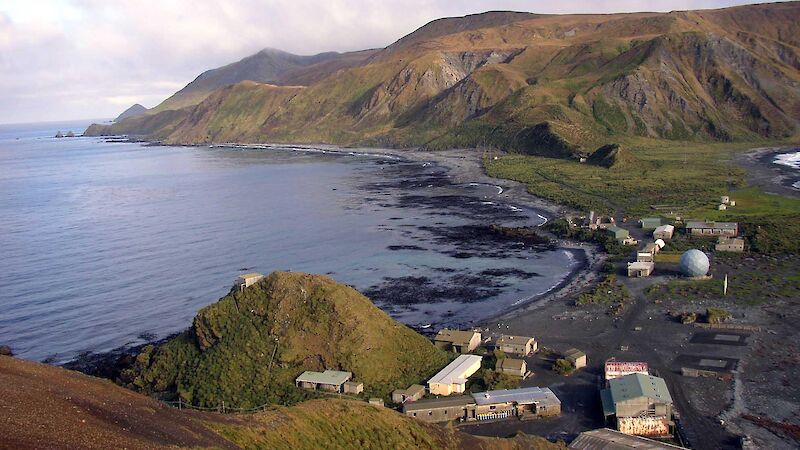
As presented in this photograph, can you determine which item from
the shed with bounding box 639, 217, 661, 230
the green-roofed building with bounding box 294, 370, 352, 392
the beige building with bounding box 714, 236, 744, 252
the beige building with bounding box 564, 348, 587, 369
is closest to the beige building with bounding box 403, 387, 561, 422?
the green-roofed building with bounding box 294, 370, 352, 392

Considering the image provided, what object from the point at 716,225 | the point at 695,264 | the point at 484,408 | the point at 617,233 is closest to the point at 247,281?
the point at 484,408

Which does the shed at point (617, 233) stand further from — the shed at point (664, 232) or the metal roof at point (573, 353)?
the metal roof at point (573, 353)

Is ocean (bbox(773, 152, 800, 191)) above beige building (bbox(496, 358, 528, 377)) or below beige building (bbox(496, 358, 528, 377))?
above

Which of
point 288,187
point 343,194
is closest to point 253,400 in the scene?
point 343,194

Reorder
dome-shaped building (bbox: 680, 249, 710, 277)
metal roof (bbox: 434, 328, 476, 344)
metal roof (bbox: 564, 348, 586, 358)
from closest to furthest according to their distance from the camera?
metal roof (bbox: 564, 348, 586, 358) → metal roof (bbox: 434, 328, 476, 344) → dome-shaped building (bbox: 680, 249, 710, 277)

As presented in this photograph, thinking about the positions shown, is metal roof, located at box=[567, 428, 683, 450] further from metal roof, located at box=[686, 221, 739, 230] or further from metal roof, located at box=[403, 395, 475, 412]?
metal roof, located at box=[686, 221, 739, 230]

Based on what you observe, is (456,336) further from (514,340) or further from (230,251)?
(230,251)

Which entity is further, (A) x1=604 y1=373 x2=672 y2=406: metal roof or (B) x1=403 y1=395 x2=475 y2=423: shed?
(B) x1=403 y1=395 x2=475 y2=423: shed
